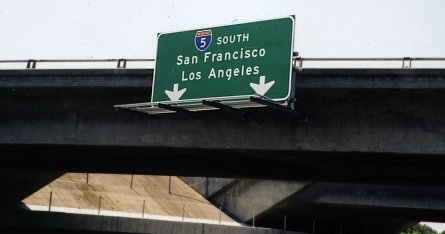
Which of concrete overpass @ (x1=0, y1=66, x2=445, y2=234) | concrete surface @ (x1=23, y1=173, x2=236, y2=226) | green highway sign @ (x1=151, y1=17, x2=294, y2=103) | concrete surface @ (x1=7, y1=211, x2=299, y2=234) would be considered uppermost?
green highway sign @ (x1=151, y1=17, x2=294, y2=103)

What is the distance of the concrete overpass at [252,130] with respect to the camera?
19.6m

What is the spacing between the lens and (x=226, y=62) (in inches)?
810

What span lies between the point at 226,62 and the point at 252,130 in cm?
225

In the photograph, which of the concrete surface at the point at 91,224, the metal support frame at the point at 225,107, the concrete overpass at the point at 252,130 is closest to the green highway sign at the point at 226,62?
the metal support frame at the point at 225,107

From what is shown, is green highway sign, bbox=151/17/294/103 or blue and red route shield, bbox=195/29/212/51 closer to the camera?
green highway sign, bbox=151/17/294/103

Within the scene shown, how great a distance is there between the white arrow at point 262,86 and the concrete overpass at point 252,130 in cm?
Answer: 72

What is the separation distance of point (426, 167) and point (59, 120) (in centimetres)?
1271

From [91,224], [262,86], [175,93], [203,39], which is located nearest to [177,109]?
[175,93]

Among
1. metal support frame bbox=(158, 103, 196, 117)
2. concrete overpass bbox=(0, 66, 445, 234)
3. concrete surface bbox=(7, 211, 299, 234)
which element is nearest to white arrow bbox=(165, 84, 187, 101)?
metal support frame bbox=(158, 103, 196, 117)

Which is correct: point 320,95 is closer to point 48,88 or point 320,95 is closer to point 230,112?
point 230,112

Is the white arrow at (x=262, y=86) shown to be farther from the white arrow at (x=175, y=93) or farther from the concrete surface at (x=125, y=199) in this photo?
the concrete surface at (x=125, y=199)

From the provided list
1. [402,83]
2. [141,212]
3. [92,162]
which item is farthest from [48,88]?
[141,212]

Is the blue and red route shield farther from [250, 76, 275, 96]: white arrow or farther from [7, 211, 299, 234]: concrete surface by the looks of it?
[7, 211, 299, 234]: concrete surface

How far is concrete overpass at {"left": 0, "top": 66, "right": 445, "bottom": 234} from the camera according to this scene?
19594 millimetres
